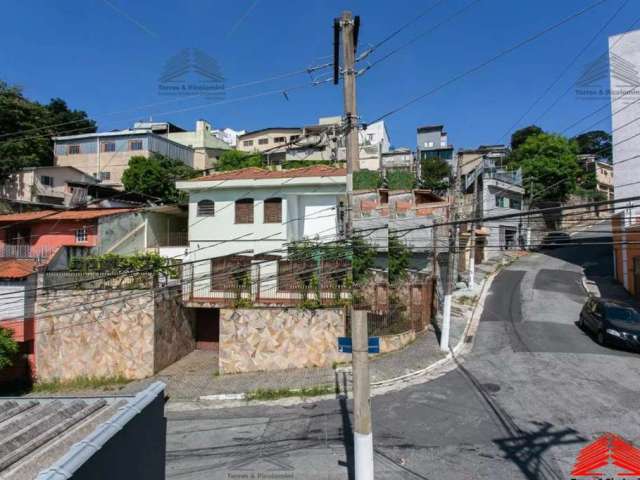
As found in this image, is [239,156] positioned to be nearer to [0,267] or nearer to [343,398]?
[0,267]

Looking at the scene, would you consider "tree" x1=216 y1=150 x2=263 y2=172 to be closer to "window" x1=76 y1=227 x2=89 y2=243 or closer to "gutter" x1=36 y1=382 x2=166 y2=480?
"window" x1=76 y1=227 x2=89 y2=243

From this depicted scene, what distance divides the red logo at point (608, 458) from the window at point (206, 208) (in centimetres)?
1668

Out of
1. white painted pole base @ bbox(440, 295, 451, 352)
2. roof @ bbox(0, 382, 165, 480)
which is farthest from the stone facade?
white painted pole base @ bbox(440, 295, 451, 352)

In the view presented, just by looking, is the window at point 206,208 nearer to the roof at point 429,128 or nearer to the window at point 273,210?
the window at point 273,210

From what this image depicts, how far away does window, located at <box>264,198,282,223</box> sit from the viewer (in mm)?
18109

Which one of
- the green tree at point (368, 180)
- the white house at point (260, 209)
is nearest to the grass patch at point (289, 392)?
the green tree at point (368, 180)

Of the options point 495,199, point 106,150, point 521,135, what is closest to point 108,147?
point 106,150

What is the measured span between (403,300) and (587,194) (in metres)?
28.6

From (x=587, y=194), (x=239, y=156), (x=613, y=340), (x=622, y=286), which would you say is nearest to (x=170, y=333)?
(x=613, y=340)

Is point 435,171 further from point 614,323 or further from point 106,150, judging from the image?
point 106,150

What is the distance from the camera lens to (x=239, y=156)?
30.4 metres

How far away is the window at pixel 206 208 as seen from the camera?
1905 centimetres

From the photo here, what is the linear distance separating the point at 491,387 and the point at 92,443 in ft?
32.6

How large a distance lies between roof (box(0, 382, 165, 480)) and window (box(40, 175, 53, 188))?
27447 millimetres
